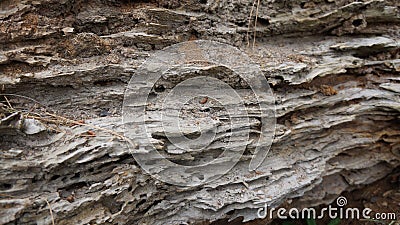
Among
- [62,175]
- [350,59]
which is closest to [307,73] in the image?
[350,59]

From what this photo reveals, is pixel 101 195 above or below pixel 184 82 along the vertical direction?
below

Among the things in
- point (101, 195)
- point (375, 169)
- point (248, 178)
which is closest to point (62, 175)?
point (101, 195)

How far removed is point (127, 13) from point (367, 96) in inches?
78.8

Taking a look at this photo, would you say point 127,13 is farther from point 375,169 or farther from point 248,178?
point 375,169

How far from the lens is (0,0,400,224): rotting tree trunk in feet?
6.86

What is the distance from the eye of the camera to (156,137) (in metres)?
2.31

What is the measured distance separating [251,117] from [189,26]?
815mm

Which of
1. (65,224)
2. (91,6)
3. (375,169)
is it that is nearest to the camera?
(65,224)

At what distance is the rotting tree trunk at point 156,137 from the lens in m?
2.09

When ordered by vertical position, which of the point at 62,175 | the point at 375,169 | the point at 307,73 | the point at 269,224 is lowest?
the point at 269,224

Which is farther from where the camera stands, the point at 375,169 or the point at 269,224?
the point at 375,169

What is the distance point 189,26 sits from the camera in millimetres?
2637

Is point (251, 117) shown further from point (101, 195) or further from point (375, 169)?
point (375, 169)

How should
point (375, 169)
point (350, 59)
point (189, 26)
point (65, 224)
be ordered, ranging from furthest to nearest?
point (375, 169) → point (350, 59) → point (189, 26) → point (65, 224)
